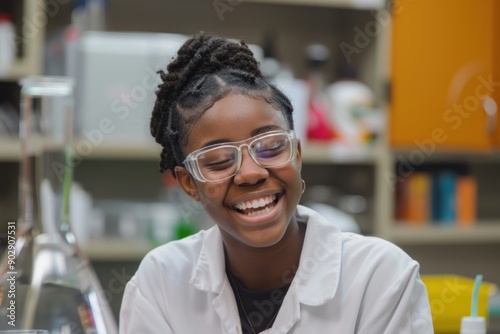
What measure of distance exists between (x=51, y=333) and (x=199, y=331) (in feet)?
1.62

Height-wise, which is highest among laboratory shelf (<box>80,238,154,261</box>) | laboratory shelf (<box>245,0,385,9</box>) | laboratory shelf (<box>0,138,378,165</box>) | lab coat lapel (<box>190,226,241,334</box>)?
laboratory shelf (<box>245,0,385,9</box>)

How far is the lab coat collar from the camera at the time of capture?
1144 millimetres

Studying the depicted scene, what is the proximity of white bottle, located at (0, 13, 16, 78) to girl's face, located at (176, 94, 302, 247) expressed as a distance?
1.13 meters

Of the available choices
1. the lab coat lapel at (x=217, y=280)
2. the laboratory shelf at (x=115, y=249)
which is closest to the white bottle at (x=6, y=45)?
the laboratory shelf at (x=115, y=249)

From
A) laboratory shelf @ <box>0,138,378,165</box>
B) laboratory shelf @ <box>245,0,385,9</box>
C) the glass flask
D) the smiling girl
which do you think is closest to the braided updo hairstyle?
the smiling girl

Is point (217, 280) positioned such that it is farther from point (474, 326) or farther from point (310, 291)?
point (474, 326)

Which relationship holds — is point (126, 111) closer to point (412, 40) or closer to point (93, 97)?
point (93, 97)

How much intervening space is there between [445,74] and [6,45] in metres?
1.35

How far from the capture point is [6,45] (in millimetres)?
2115

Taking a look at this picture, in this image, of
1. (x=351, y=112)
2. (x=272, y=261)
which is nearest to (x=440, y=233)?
(x=351, y=112)

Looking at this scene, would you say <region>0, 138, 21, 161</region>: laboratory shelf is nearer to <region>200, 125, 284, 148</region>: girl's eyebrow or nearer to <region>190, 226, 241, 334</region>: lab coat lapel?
<region>190, 226, 241, 334</region>: lab coat lapel

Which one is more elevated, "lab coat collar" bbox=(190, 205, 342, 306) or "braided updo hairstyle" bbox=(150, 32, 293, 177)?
"braided updo hairstyle" bbox=(150, 32, 293, 177)

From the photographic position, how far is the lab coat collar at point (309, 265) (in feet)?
3.75

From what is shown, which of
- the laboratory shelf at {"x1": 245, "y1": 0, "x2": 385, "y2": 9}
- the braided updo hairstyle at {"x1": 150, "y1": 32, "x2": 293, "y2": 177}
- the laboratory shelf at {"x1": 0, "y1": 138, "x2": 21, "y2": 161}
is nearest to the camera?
the braided updo hairstyle at {"x1": 150, "y1": 32, "x2": 293, "y2": 177}
